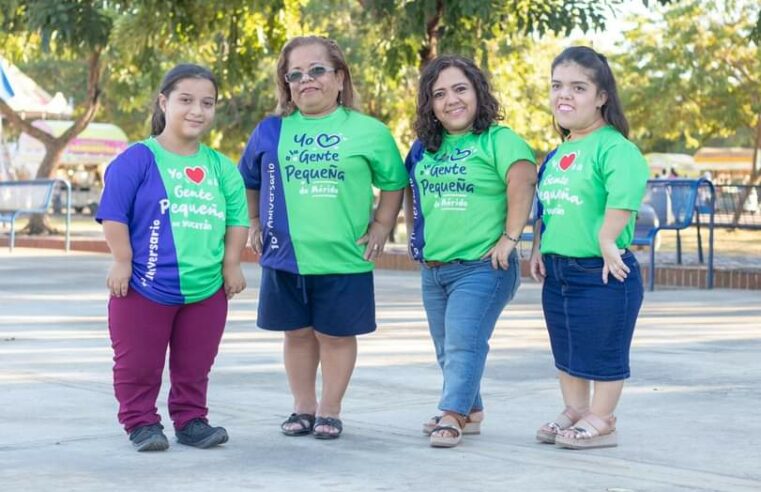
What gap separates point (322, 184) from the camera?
5.84 metres

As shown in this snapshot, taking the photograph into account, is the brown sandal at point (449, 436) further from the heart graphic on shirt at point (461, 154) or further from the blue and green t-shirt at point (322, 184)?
the heart graphic on shirt at point (461, 154)

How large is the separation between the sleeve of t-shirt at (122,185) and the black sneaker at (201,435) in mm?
787

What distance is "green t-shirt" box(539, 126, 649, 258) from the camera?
5.54 meters

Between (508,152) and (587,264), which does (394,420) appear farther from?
(508,152)

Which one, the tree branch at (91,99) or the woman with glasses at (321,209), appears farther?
the tree branch at (91,99)

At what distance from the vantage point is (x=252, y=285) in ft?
47.0

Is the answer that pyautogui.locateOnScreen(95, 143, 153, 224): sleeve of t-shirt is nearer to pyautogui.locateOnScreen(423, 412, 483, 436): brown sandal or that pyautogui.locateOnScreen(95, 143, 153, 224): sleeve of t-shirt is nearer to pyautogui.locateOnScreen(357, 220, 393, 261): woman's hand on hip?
pyautogui.locateOnScreen(357, 220, 393, 261): woman's hand on hip

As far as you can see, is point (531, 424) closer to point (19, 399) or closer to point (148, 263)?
point (148, 263)

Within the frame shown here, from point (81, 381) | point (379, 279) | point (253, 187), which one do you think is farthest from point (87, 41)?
point (253, 187)

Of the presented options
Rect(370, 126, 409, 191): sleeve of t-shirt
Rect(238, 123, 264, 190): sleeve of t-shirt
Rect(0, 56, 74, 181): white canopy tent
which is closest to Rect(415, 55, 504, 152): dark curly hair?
Rect(370, 126, 409, 191): sleeve of t-shirt

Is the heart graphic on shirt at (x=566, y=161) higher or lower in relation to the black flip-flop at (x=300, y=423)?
higher

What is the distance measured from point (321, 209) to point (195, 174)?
0.51m

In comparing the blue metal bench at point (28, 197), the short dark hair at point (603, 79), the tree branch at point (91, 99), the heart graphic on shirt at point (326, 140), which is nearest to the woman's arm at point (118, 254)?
the heart graphic on shirt at point (326, 140)

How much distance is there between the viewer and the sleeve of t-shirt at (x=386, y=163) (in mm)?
5914
